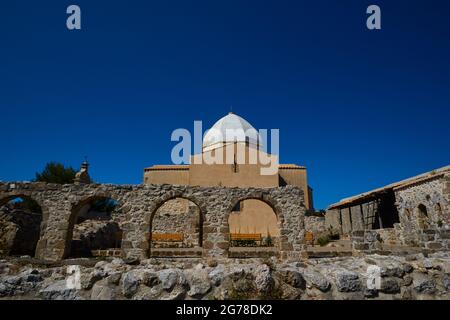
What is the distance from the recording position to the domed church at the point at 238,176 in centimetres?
1988

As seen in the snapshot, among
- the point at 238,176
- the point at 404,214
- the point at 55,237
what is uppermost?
the point at 238,176

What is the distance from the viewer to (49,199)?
1136 cm

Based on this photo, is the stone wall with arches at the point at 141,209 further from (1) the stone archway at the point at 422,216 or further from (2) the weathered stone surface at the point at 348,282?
(2) the weathered stone surface at the point at 348,282

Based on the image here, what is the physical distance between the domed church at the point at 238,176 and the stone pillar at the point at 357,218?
4.60 meters

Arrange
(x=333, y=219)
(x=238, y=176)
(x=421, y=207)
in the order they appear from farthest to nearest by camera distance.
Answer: (x=333, y=219), (x=238, y=176), (x=421, y=207)

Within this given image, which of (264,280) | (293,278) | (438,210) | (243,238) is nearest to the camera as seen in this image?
(264,280)

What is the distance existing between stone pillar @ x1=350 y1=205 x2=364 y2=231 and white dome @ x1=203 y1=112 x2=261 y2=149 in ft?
40.6

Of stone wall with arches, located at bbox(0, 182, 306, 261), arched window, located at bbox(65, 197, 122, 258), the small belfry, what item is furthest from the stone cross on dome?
stone wall with arches, located at bbox(0, 182, 306, 261)

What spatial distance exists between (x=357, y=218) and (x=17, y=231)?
844 inches

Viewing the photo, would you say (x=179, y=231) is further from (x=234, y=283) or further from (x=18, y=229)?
(x=234, y=283)

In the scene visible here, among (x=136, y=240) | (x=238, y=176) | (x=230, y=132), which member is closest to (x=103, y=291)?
(x=136, y=240)

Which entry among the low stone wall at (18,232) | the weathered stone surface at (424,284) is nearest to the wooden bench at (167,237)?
the low stone wall at (18,232)

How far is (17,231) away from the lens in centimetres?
1145
